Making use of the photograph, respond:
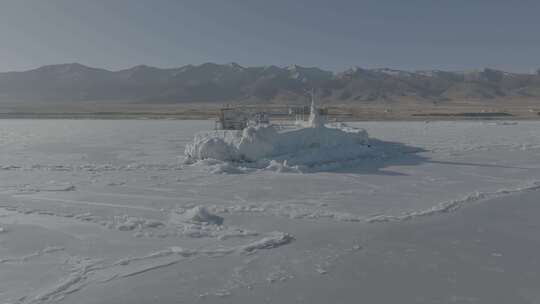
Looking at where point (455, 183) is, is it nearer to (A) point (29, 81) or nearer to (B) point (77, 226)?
(B) point (77, 226)

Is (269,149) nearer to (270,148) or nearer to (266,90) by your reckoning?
(270,148)

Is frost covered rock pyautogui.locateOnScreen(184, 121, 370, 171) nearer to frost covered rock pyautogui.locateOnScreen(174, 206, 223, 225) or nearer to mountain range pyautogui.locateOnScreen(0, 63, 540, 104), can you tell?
frost covered rock pyautogui.locateOnScreen(174, 206, 223, 225)

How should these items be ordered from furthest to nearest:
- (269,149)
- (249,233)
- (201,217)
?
(269,149) < (201,217) < (249,233)

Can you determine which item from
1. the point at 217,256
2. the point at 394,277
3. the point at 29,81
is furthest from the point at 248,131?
the point at 29,81

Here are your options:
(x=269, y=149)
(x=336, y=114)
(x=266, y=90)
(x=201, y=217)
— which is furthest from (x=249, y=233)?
(x=266, y=90)

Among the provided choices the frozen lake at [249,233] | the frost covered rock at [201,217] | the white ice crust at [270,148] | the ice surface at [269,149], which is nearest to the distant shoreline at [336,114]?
the white ice crust at [270,148]

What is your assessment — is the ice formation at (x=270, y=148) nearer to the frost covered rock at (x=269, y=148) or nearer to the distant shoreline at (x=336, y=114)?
the frost covered rock at (x=269, y=148)
